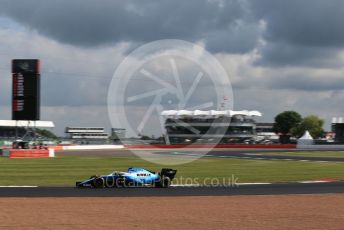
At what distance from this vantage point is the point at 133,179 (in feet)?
82.0

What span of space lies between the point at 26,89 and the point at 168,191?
3786cm

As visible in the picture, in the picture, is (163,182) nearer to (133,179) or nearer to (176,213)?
(133,179)

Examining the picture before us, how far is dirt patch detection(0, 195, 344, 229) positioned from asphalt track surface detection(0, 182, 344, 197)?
1.60m

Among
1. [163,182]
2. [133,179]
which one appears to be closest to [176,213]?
[163,182]

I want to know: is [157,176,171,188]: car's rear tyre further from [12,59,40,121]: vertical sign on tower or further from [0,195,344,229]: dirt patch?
[12,59,40,121]: vertical sign on tower

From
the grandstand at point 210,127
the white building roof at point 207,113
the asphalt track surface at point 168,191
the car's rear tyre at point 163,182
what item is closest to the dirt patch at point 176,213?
the asphalt track surface at point 168,191

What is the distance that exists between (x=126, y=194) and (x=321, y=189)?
8.55m

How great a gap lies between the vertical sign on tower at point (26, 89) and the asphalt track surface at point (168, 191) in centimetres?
3453

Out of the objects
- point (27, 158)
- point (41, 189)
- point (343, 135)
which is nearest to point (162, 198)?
point (41, 189)

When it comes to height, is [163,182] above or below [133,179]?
below

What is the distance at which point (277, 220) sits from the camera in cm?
1442

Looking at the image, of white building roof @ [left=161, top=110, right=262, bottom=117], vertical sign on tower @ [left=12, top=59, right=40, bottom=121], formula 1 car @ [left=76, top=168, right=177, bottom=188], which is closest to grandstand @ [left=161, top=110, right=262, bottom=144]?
white building roof @ [left=161, top=110, right=262, bottom=117]

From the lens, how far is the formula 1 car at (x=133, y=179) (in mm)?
24562

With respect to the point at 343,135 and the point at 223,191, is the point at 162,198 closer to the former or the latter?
the point at 223,191
